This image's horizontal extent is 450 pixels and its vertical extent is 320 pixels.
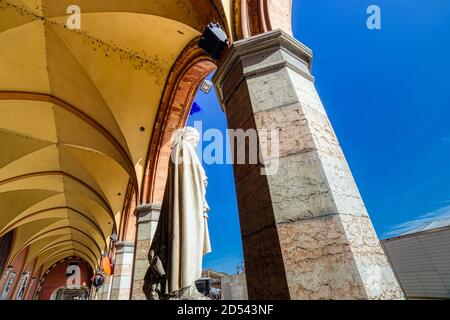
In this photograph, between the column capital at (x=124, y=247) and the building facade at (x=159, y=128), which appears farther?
the column capital at (x=124, y=247)

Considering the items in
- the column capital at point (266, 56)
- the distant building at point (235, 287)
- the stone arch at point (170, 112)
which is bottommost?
the distant building at point (235, 287)

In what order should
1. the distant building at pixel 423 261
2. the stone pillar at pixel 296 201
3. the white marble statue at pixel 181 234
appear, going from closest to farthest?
the stone pillar at pixel 296 201
the white marble statue at pixel 181 234
the distant building at pixel 423 261

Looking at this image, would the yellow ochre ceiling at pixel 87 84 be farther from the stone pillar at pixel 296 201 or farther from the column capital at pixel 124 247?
the column capital at pixel 124 247

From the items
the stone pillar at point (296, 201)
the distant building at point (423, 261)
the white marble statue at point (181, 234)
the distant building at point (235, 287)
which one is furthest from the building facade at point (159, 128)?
the distant building at point (423, 261)

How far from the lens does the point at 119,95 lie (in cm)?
576

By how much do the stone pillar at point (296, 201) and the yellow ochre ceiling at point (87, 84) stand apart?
130cm

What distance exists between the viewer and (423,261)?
6098 millimetres

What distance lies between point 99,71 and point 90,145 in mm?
2526

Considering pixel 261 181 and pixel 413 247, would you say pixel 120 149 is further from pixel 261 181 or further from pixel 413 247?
pixel 413 247

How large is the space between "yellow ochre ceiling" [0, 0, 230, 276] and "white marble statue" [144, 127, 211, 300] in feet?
6.42

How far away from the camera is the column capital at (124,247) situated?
697 centimetres

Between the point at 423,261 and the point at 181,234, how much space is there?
23.6ft

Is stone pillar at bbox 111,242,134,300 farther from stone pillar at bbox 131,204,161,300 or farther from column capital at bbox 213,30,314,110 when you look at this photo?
column capital at bbox 213,30,314,110
